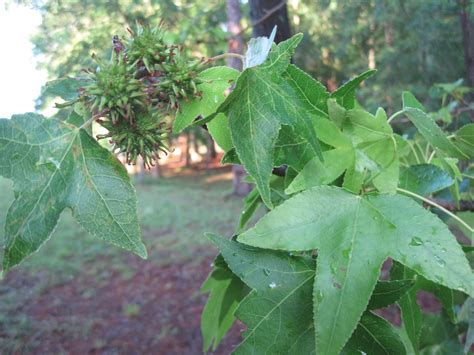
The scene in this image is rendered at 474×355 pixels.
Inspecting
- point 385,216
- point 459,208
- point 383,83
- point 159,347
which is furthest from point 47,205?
point 383,83

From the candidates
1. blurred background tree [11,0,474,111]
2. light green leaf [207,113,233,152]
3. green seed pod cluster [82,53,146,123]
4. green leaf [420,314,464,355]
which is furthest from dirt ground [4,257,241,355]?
green seed pod cluster [82,53,146,123]

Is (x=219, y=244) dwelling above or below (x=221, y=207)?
above

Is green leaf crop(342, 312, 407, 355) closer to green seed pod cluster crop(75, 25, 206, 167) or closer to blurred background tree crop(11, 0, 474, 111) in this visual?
green seed pod cluster crop(75, 25, 206, 167)

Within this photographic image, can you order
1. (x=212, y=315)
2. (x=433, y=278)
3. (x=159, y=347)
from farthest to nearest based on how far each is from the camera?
1. (x=159, y=347)
2. (x=212, y=315)
3. (x=433, y=278)

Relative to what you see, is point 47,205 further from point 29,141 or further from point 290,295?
point 290,295

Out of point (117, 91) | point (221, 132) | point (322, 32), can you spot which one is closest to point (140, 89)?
point (117, 91)

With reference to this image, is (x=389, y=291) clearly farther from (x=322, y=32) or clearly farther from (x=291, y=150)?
(x=322, y=32)
